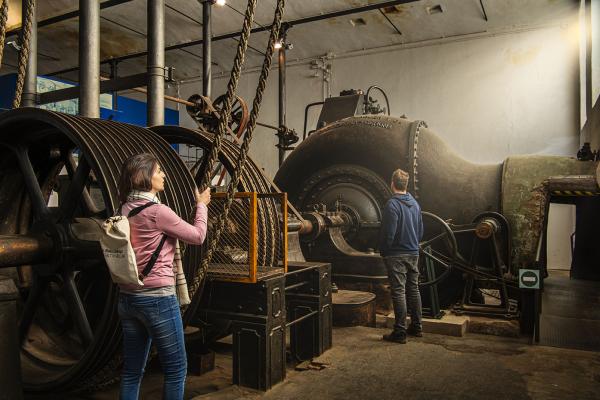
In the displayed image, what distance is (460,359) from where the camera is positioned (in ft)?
11.3

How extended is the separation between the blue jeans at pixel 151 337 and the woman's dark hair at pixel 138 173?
45cm

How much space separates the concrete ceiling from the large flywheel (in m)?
5.95

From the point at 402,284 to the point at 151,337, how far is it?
7.76 feet

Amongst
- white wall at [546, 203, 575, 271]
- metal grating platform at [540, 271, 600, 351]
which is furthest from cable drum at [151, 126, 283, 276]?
white wall at [546, 203, 575, 271]

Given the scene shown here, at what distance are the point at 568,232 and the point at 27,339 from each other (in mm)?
8044

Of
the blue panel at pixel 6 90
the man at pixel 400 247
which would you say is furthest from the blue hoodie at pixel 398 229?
the blue panel at pixel 6 90

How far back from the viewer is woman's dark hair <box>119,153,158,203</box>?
6.47 ft

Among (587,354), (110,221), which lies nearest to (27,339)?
(110,221)

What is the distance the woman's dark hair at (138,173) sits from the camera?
1972 millimetres

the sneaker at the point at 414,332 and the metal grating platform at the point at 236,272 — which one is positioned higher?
the metal grating platform at the point at 236,272

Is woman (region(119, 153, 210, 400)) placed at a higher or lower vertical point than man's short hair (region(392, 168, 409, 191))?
lower

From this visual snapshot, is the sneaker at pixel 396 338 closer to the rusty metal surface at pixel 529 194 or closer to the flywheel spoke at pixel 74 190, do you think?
the rusty metal surface at pixel 529 194

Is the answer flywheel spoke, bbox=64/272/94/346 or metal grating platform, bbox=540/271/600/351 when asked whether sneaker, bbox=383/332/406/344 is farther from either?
flywheel spoke, bbox=64/272/94/346

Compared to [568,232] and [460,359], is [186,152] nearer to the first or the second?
[568,232]
